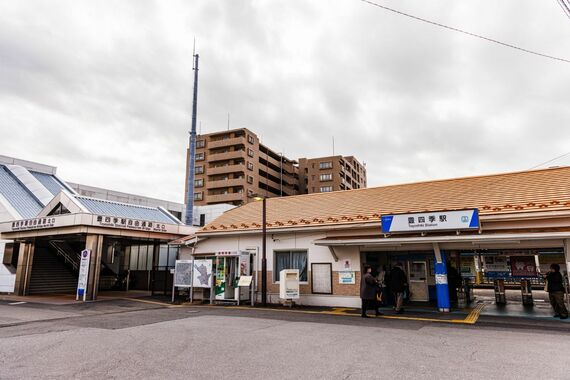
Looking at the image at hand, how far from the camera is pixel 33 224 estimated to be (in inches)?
762

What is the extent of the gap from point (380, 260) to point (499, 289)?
16.0 feet

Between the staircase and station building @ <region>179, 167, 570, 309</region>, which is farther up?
station building @ <region>179, 167, 570, 309</region>

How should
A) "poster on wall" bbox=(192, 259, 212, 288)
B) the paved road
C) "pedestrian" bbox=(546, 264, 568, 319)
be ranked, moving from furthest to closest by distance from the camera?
1. "poster on wall" bbox=(192, 259, 212, 288)
2. "pedestrian" bbox=(546, 264, 568, 319)
3. the paved road

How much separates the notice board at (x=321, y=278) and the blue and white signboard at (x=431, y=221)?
320cm

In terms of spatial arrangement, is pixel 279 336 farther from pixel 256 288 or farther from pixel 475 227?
pixel 256 288

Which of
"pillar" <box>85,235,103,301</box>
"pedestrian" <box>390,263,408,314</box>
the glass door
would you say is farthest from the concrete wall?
"pillar" <box>85,235,103,301</box>

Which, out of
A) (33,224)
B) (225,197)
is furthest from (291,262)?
(225,197)

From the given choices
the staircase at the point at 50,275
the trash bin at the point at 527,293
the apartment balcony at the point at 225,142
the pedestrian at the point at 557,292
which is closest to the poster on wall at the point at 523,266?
the trash bin at the point at 527,293

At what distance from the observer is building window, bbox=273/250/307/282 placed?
15.9 m

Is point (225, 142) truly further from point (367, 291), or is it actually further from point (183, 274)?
point (367, 291)

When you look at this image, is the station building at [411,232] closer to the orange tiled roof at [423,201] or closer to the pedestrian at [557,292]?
the orange tiled roof at [423,201]

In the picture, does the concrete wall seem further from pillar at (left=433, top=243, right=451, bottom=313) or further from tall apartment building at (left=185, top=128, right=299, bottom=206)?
tall apartment building at (left=185, top=128, right=299, bottom=206)

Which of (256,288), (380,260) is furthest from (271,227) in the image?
(380,260)

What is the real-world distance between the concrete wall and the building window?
8.0 inches
